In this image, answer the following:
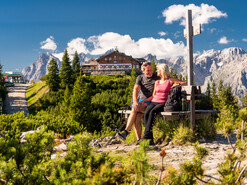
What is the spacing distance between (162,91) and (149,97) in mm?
504

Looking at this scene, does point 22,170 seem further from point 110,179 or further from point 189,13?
point 189,13

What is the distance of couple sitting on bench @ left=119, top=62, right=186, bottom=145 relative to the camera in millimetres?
5570

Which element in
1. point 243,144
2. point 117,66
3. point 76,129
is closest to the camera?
point 243,144

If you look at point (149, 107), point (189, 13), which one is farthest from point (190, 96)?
point (189, 13)

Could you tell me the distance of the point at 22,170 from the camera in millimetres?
1537

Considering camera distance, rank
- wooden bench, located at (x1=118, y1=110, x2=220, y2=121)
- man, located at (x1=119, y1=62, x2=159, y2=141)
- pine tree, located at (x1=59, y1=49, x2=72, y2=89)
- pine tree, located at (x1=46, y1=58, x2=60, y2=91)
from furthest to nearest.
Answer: pine tree, located at (x1=59, y1=49, x2=72, y2=89), pine tree, located at (x1=46, y1=58, x2=60, y2=91), man, located at (x1=119, y1=62, x2=159, y2=141), wooden bench, located at (x1=118, y1=110, x2=220, y2=121)

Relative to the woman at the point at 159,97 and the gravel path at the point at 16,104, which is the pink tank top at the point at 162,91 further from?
the gravel path at the point at 16,104

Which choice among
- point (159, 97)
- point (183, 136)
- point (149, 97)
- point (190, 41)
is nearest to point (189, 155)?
point (183, 136)

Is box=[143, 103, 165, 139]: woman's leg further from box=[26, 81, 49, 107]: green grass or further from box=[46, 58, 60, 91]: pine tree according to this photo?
Answer: box=[26, 81, 49, 107]: green grass

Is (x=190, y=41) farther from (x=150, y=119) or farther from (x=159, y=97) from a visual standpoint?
(x=150, y=119)

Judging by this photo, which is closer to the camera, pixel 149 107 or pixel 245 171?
pixel 245 171

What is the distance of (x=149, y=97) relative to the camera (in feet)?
19.9

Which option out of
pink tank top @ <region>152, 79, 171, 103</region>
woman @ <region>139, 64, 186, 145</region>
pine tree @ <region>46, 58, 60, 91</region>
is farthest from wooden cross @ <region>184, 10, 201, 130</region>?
pine tree @ <region>46, 58, 60, 91</region>

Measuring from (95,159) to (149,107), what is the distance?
413 centimetres
